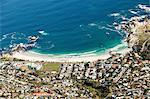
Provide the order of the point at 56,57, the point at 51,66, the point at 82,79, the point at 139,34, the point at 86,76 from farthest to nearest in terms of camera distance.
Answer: the point at 56,57, the point at 139,34, the point at 51,66, the point at 86,76, the point at 82,79

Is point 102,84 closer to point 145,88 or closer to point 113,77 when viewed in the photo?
point 113,77

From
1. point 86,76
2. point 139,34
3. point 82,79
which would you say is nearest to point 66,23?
point 139,34

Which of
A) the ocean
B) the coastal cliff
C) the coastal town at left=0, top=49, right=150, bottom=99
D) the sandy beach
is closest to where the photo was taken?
the coastal town at left=0, top=49, right=150, bottom=99

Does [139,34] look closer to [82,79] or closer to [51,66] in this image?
[82,79]

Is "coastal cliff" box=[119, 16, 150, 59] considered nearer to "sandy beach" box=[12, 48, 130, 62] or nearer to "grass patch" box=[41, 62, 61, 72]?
"sandy beach" box=[12, 48, 130, 62]

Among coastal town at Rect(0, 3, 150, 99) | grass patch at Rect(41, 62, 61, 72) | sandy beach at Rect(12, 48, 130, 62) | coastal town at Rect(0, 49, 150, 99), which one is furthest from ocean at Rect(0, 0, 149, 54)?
coastal town at Rect(0, 49, 150, 99)
